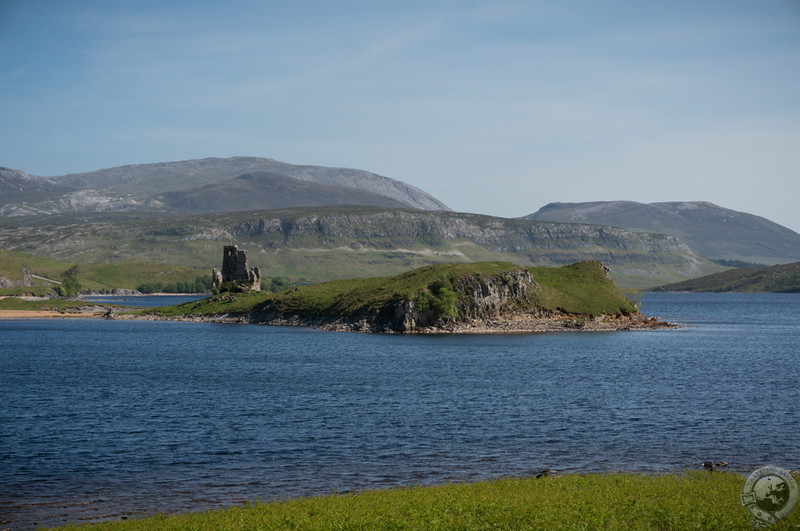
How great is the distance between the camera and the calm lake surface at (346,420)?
1778 inches

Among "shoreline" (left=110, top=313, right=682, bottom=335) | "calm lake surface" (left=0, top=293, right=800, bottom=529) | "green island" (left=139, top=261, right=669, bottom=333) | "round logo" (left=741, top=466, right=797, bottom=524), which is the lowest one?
"calm lake surface" (left=0, top=293, right=800, bottom=529)

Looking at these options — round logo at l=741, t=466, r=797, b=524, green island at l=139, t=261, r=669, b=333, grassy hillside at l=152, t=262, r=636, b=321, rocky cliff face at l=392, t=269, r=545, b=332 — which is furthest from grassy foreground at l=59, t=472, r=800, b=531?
grassy hillside at l=152, t=262, r=636, b=321

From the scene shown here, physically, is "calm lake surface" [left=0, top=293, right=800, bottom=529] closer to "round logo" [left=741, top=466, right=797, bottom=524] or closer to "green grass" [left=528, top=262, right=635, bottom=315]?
"round logo" [left=741, top=466, right=797, bottom=524]

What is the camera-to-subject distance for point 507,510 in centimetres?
3459

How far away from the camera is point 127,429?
59656 mm

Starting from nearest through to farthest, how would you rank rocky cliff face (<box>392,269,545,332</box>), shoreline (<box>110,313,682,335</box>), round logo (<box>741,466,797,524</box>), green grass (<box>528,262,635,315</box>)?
round logo (<box>741,466,797,524</box>) → shoreline (<box>110,313,682,335</box>) → rocky cliff face (<box>392,269,545,332</box>) → green grass (<box>528,262,635,315</box>)

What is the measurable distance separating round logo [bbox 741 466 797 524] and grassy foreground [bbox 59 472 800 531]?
0.48 metres

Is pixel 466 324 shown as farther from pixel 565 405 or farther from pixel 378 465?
pixel 378 465

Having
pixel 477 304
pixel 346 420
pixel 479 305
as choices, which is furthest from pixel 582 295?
pixel 346 420

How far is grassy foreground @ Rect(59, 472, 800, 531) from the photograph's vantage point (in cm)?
3275

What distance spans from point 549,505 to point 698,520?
21.8 ft

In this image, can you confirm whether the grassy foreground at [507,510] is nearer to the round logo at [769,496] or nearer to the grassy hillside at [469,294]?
the round logo at [769,496]

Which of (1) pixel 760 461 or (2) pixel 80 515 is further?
(1) pixel 760 461

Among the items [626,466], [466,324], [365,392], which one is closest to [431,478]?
[626,466]
